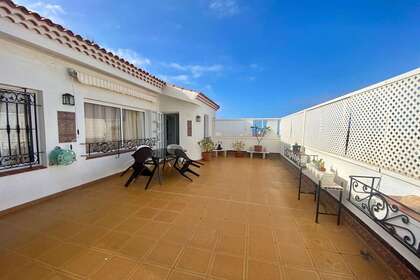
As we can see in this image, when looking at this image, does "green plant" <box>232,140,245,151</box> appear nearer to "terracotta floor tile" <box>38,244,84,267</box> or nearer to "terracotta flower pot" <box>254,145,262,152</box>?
"terracotta flower pot" <box>254,145,262,152</box>

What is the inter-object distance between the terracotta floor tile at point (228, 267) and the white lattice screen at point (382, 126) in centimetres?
217

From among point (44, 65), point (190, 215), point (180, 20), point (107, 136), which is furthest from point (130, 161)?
point (180, 20)

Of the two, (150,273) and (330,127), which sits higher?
(330,127)

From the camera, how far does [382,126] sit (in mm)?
2359

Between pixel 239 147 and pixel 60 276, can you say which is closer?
pixel 60 276

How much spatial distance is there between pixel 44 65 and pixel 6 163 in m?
1.92

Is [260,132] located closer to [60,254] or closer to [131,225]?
[131,225]

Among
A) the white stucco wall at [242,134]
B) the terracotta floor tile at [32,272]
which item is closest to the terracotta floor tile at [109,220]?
the terracotta floor tile at [32,272]

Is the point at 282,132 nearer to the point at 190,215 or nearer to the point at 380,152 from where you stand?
the point at 380,152

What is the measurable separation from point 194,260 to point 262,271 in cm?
73

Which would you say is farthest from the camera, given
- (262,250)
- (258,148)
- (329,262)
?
(258,148)

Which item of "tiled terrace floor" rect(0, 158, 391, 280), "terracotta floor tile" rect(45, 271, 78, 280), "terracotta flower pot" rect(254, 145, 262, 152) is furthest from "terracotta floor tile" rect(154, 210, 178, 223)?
"terracotta flower pot" rect(254, 145, 262, 152)

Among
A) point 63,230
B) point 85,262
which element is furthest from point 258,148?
point 85,262

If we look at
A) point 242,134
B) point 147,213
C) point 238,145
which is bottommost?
point 147,213
